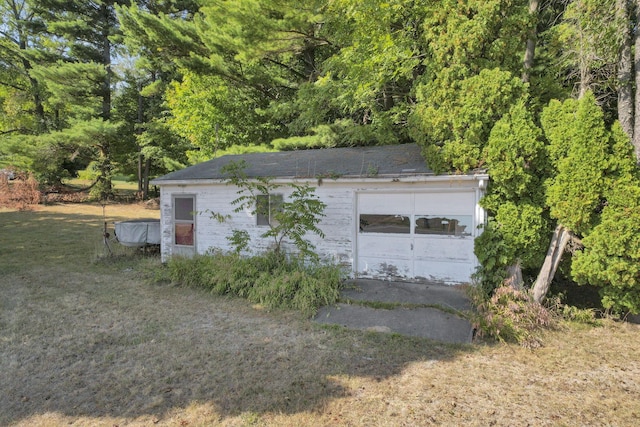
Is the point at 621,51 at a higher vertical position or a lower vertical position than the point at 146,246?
higher

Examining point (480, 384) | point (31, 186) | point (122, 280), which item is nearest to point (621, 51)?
point (480, 384)

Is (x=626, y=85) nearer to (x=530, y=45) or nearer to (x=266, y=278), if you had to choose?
(x=530, y=45)

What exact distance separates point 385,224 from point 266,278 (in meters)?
2.65

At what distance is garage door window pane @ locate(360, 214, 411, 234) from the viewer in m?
7.36

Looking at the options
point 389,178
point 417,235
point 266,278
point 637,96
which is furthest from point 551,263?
point 266,278

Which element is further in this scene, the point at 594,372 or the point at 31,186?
the point at 31,186

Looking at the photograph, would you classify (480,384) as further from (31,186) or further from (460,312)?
(31,186)

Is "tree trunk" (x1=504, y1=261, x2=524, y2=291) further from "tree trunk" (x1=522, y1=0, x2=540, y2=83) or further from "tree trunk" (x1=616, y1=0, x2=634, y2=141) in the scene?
"tree trunk" (x1=522, y1=0, x2=540, y2=83)

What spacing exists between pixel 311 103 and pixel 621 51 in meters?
10.4

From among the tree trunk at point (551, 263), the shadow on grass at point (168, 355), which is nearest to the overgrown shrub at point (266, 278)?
the shadow on grass at point (168, 355)

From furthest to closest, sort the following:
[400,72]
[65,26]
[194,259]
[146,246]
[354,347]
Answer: [65,26] < [146,246] < [400,72] < [194,259] < [354,347]

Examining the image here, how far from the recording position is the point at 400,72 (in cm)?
998

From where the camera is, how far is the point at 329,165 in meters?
8.61

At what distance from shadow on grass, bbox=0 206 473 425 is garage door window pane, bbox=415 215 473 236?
2.60 m
